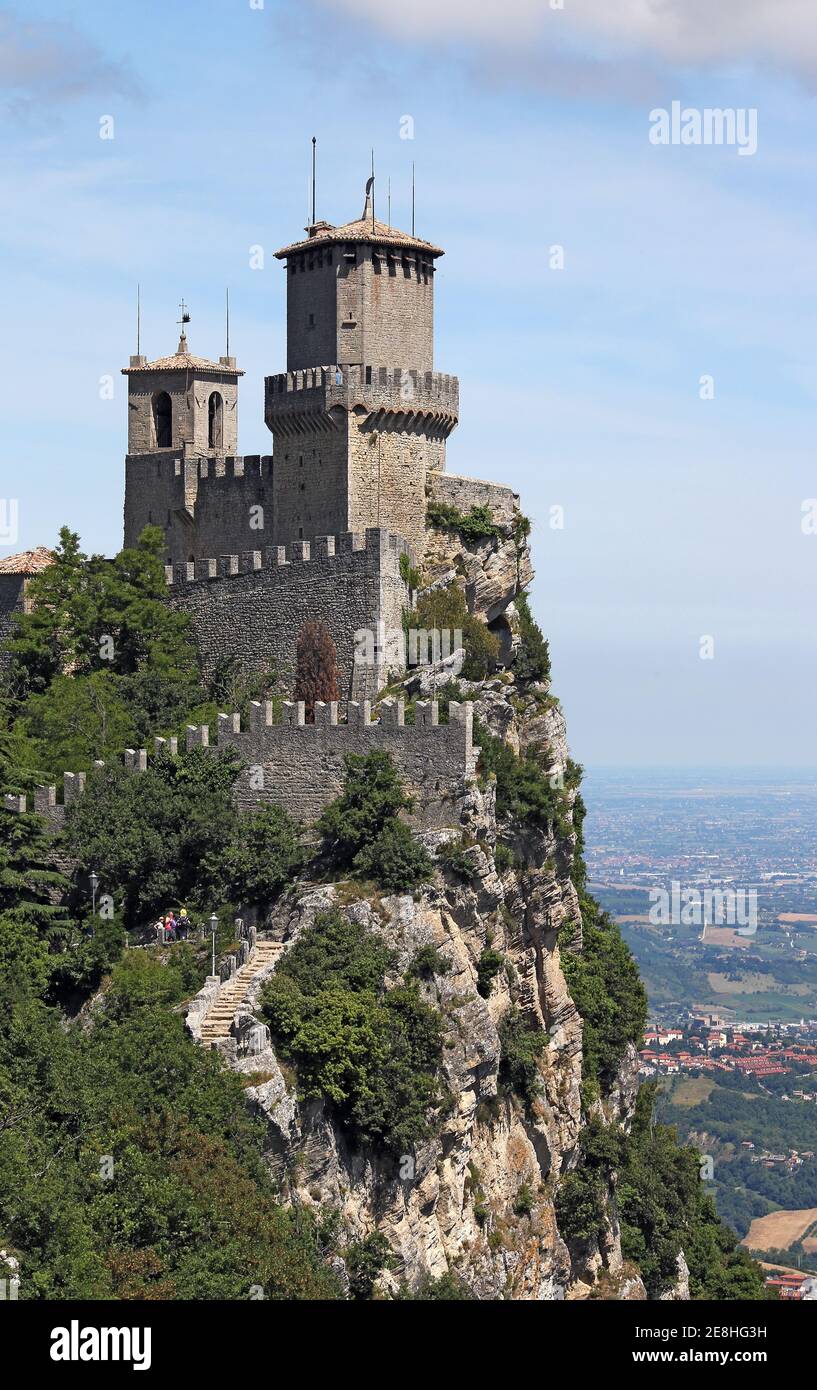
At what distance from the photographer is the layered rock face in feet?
139

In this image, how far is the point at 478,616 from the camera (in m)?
57.8

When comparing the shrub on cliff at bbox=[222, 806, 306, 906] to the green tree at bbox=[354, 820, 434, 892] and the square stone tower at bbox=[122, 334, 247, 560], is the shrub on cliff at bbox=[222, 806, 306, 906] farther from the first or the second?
the square stone tower at bbox=[122, 334, 247, 560]

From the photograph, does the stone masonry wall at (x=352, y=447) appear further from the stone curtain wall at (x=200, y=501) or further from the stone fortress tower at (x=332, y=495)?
the stone curtain wall at (x=200, y=501)

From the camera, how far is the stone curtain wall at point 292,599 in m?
53.7

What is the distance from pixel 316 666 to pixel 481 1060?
11.5 metres

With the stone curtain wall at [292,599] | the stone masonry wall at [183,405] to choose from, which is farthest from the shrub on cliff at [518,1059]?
the stone masonry wall at [183,405]

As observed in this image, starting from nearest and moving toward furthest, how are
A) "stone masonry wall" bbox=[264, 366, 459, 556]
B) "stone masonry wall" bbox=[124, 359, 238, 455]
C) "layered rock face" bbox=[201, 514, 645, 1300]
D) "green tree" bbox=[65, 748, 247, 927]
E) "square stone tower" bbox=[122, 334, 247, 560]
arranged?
"layered rock face" bbox=[201, 514, 645, 1300] → "green tree" bbox=[65, 748, 247, 927] → "stone masonry wall" bbox=[264, 366, 459, 556] → "square stone tower" bbox=[122, 334, 247, 560] → "stone masonry wall" bbox=[124, 359, 238, 455]

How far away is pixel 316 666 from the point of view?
53656mm

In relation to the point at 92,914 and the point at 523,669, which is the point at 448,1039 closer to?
the point at 92,914

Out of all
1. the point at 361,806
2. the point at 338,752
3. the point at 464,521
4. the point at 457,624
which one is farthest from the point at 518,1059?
the point at 464,521

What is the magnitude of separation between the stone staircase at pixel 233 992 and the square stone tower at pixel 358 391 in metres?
14.6

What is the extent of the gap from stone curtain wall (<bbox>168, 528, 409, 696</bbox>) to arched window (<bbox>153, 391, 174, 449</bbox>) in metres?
7.28

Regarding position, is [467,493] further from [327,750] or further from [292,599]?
[327,750]

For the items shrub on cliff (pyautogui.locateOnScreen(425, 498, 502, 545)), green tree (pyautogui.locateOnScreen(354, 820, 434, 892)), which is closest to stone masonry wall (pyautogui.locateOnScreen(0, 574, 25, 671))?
shrub on cliff (pyautogui.locateOnScreen(425, 498, 502, 545))
